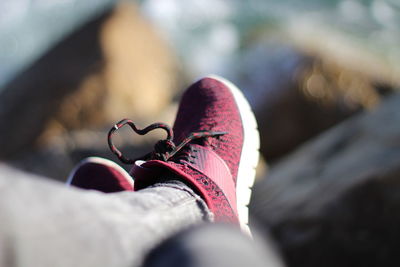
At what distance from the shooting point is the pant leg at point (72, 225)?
2.18 feet

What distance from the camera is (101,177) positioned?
1641 millimetres

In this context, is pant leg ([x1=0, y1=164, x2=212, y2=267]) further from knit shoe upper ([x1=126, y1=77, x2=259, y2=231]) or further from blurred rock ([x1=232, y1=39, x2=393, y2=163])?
blurred rock ([x1=232, y1=39, x2=393, y2=163])

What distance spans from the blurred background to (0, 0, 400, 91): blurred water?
0.03 meters

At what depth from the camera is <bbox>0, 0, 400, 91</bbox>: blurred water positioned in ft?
20.0

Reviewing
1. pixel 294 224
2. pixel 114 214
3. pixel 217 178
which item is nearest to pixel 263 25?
pixel 294 224

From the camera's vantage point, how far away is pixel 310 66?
3689 mm

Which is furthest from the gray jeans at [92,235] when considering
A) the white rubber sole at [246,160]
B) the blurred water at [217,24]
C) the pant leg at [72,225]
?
the blurred water at [217,24]

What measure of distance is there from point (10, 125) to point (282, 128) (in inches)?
93.0

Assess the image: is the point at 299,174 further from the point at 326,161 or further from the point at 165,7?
the point at 165,7

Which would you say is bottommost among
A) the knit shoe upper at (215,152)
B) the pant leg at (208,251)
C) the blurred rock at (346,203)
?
the blurred rock at (346,203)

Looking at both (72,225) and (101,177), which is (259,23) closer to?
(101,177)

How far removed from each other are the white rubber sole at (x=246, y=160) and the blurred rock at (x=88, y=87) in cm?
165

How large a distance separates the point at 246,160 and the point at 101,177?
54cm

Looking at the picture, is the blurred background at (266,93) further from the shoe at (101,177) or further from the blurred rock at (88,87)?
the shoe at (101,177)
